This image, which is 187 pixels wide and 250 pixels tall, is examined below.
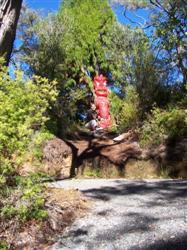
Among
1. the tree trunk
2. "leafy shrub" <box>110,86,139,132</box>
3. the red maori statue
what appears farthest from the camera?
the red maori statue

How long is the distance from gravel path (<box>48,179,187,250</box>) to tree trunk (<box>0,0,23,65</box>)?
2.75 m

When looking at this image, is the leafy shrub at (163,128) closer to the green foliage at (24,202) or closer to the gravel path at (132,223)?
the gravel path at (132,223)

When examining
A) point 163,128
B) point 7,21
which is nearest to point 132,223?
point 7,21

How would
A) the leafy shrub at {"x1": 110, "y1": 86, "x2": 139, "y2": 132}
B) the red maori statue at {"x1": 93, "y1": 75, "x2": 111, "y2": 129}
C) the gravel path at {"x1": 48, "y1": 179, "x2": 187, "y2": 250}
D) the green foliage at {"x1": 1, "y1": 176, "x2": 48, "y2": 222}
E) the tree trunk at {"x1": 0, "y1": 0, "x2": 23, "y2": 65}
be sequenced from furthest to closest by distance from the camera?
the red maori statue at {"x1": 93, "y1": 75, "x2": 111, "y2": 129}, the leafy shrub at {"x1": 110, "y1": 86, "x2": 139, "y2": 132}, the tree trunk at {"x1": 0, "y1": 0, "x2": 23, "y2": 65}, the green foliage at {"x1": 1, "y1": 176, "x2": 48, "y2": 222}, the gravel path at {"x1": 48, "y1": 179, "x2": 187, "y2": 250}

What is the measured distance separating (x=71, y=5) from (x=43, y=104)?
24770 mm

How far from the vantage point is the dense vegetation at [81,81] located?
5645mm

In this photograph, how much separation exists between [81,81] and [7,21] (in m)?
20.7

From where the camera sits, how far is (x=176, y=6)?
16.4 metres

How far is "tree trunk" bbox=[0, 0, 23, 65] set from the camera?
7.05m

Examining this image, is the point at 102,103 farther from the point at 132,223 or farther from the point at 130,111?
the point at 132,223

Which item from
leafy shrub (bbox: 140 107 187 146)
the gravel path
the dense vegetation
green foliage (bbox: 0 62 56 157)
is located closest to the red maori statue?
the dense vegetation

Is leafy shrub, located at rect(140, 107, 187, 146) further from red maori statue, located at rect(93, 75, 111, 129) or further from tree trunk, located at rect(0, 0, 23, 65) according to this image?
red maori statue, located at rect(93, 75, 111, 129)

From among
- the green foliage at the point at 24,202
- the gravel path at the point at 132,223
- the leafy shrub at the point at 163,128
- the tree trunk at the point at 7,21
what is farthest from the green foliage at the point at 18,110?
the leafy shrub at the point at 163,128

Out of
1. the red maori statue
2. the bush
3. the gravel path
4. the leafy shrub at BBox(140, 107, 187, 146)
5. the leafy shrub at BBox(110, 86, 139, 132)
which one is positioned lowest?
the gravel path
